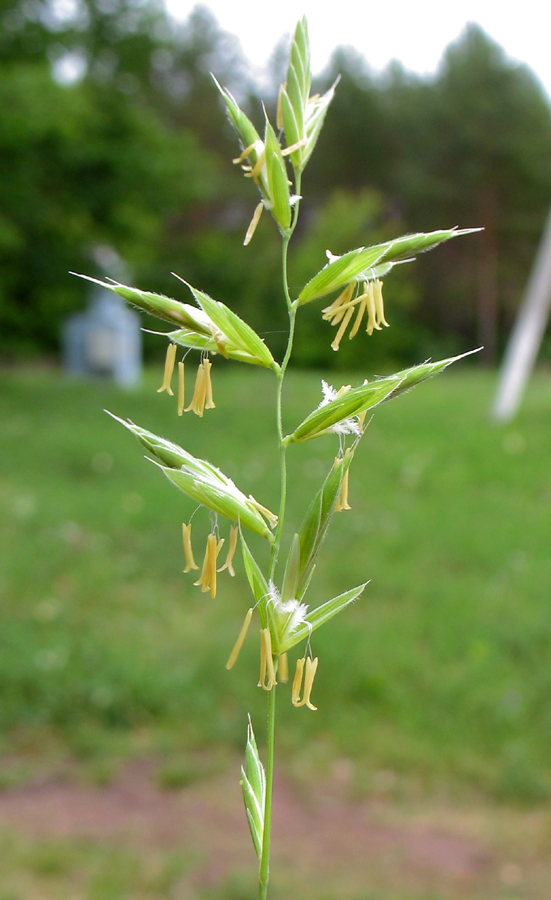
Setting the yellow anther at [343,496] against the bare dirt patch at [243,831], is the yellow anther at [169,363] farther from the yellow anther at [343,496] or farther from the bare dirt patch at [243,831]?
the bare dirt patch at [243,831]

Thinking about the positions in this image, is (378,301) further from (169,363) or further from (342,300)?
(169,363)

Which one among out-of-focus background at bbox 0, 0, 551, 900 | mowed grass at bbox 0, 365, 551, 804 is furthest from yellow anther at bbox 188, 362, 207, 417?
mowed grass at bbox 0, 365, 551, 804

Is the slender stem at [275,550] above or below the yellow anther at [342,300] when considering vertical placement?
below

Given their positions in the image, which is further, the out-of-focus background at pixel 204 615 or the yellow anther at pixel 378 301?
the out-of-focus background at pixel 204 615

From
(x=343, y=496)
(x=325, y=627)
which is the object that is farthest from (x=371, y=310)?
(x=325, y=627)

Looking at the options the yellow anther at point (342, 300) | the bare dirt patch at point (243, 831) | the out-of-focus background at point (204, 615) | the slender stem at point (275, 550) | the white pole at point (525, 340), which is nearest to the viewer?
the slender stem at point (275, 550)

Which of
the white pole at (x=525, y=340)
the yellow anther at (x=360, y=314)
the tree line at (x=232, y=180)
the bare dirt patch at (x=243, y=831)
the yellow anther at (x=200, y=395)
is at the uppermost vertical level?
the tree line at (x=232, y=180)

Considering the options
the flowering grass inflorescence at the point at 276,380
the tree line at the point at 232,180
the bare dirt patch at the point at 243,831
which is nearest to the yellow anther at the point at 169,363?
the flowering grass inflorescence at the point at 276,380

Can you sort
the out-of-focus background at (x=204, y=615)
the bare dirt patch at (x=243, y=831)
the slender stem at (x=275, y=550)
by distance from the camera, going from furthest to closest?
1. the out-of-focus background at (x=204, y=615)
2. the bare dirt patch at (x=243, y=831)
3. the slender stem at (x=275, y=550)
